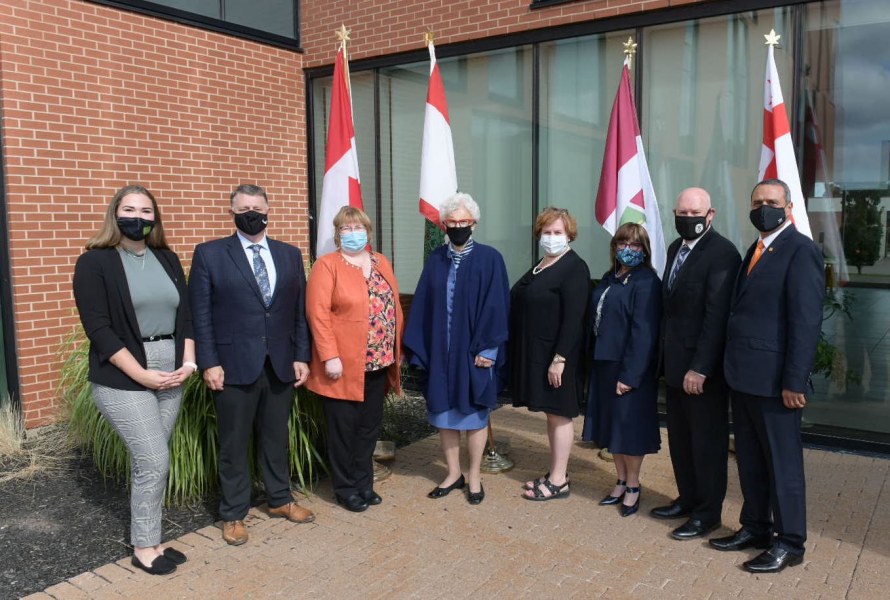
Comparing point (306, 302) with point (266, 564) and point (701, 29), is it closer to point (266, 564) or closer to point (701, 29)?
point (266, 564)

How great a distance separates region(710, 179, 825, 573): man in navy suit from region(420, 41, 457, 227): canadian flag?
8.48 ft

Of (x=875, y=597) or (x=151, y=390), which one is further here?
(x=151, y=390)

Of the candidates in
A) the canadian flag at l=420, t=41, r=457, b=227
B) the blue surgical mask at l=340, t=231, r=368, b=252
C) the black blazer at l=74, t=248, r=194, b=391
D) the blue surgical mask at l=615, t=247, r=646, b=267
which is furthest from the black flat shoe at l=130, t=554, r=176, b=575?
the canadian flag at l=420, t=41, r=457, b=227

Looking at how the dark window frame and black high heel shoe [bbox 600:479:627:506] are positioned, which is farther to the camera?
the dark window frame

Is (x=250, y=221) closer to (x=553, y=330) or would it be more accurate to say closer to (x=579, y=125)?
(x=553, y=330)

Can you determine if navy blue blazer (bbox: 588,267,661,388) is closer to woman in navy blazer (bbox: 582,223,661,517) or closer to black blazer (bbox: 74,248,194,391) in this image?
woman in navy blazer (bbox: 582,223,661,517)

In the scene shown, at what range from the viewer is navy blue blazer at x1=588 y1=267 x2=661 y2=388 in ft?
13.9

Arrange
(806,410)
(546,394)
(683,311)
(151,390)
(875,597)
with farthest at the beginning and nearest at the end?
(806,410) < (546,394) < (683,311) < (151,390) < (875,597)

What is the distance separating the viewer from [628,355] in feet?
14.0

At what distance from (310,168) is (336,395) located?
498 cm

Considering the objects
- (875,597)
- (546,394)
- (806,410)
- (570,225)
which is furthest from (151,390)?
(806,410)

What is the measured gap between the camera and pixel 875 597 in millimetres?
3412

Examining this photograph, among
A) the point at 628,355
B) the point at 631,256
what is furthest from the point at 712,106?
the point at 628,355

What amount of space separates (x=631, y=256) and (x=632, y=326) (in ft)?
1.33
